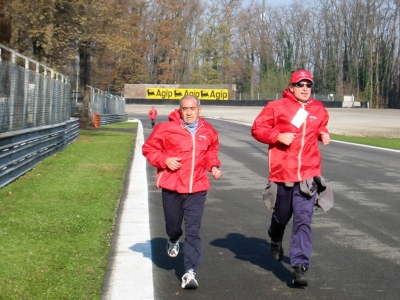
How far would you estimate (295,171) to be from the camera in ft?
20.0

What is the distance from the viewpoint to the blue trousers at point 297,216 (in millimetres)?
5922

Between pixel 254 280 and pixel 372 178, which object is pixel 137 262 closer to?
pixel 254 280

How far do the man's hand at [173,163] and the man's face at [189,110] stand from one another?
13.6 inches

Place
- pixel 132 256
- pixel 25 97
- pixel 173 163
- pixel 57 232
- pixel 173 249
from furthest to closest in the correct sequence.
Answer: pixel 25 97 → pixel 57 232 → pixel 132 256 → pixel 173 249 → pixel 173 163

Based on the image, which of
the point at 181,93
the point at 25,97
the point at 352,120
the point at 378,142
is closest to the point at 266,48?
the point at 181,93

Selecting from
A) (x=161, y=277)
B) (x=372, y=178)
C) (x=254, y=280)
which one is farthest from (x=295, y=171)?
(x=372, y=178)

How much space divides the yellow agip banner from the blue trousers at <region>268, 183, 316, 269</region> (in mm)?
88156

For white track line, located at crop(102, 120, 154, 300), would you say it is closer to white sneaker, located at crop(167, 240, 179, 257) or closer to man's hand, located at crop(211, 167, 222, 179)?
white sneaker, located at crop(167, 240, 179, 257)

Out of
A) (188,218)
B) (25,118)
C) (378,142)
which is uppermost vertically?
(25,118)

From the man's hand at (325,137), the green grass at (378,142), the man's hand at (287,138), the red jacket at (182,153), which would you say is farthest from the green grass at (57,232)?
the green grass at (378,142)

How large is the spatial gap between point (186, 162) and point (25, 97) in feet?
33.0

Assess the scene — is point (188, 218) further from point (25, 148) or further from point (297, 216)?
point (25, 148)

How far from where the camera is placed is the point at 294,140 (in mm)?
6129

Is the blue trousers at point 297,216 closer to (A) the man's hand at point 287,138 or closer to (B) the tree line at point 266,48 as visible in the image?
(A) the man's hand at point 287,138
